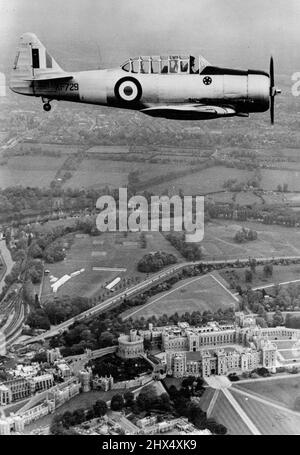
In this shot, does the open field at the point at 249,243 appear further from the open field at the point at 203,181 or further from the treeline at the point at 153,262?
the treeline at the point at 153,262

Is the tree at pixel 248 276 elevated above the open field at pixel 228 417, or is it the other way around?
the tree at pixel 248 276

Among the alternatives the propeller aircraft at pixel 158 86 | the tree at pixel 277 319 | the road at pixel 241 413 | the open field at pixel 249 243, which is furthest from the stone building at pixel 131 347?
the propeller aircraft at pixel 158 86

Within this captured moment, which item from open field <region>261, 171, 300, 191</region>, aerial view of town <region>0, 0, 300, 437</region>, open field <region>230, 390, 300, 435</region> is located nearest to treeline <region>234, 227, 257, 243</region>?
aerial view of town <region>0, 0, 300, 437</region>

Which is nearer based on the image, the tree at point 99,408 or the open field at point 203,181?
the tree at point 99,408

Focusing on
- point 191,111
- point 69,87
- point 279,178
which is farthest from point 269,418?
point 69,87

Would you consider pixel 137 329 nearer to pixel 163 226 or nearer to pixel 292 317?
pixel 163 226
